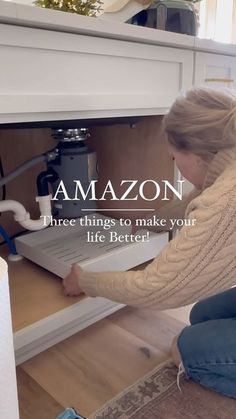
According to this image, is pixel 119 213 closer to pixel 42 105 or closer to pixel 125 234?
pixel 125 234

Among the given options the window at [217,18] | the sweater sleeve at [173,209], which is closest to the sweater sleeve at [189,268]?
the sweater sleeve at [173,209]

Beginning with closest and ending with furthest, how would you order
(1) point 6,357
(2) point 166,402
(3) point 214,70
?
(1) point 6,357, (2) point 166,402, (3) point 214,70

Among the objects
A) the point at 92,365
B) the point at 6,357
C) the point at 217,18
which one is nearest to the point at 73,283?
the point at 92,365

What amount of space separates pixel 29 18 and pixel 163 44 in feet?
1.20

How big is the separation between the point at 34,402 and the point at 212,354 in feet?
1.35

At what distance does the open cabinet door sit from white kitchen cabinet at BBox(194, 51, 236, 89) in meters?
0.76

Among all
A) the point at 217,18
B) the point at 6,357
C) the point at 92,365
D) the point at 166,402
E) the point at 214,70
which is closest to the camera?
the point at 6,357

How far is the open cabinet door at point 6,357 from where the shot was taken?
39cm

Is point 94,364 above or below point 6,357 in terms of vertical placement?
below

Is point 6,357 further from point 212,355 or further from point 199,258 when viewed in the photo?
point 212,355

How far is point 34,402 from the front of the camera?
768 mm

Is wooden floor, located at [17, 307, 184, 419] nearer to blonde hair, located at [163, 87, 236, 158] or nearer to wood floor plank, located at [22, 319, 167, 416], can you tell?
wood floor plank, located at [22, 319, 167, 416]

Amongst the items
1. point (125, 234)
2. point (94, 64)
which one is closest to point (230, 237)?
point (94, 64)

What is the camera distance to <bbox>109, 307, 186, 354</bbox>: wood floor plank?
3.18 feet
